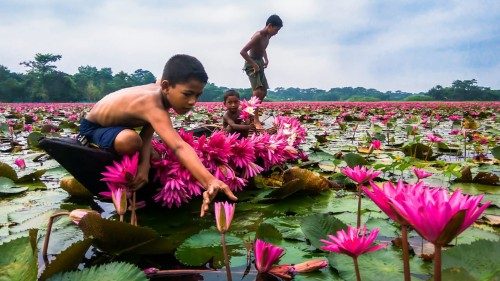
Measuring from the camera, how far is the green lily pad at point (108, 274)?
800mm

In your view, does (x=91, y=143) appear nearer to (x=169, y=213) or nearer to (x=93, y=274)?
(x=169, y=213)

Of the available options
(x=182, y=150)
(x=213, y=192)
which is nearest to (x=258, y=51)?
(x=182, y=150)

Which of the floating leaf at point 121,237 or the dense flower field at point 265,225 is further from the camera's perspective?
the floating leaf at point 121,237

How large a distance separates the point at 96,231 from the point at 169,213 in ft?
2.79

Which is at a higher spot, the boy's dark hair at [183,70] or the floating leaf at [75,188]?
the boy's dark hair at [183,70]

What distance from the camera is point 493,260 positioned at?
83 cm

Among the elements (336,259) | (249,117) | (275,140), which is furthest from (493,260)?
(249,117)

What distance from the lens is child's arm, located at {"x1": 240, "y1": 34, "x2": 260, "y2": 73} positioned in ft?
17.3

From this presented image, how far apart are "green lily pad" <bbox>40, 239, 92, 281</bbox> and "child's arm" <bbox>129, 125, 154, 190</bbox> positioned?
0.74m

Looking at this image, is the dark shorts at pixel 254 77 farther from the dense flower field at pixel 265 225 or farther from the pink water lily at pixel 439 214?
the pink water lily at pixel 439 214

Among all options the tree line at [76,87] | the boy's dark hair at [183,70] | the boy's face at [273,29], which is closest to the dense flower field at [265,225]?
the boy's dark hair at [183,70]

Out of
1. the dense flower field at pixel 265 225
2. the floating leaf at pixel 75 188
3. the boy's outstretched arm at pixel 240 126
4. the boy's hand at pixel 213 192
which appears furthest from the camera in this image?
the boy's outstretched arm at pixel 240 126

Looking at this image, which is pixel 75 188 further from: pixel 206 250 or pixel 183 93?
pixel 206 250

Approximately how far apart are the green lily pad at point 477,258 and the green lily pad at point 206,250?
562 millimetres
